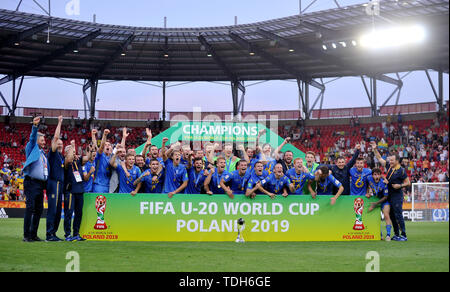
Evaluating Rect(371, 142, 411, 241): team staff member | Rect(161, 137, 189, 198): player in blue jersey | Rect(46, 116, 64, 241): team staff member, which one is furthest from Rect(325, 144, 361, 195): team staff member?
Rect(46, 116, 64, 241): team staff member

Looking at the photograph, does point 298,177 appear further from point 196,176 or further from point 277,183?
point 196,176

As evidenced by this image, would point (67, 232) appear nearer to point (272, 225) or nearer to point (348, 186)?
point (272, 225)

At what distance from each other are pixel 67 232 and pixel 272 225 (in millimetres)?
4049

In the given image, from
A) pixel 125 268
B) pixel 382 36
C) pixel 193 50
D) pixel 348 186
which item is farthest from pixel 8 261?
pixel 193 50

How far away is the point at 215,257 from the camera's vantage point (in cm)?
682

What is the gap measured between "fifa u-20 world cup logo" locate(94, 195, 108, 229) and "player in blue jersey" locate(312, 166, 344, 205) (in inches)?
166

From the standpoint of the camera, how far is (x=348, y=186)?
1060cm

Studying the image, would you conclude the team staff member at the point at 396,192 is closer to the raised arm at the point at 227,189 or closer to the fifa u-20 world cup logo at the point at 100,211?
the raised arm at the point at 227,189

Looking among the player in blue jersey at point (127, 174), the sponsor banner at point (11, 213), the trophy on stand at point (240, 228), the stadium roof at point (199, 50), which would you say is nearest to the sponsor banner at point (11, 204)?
the sponsor banner at point (11, 213)

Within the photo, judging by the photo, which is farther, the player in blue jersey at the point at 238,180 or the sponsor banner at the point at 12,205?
the sponsor banner at the point at 12,205

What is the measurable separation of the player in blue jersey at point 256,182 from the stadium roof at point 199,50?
649 inches

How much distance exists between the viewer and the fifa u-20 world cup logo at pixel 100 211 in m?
9.45

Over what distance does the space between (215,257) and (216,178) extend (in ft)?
10.5

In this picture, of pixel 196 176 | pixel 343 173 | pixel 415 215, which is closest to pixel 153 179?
pixel 196 176
